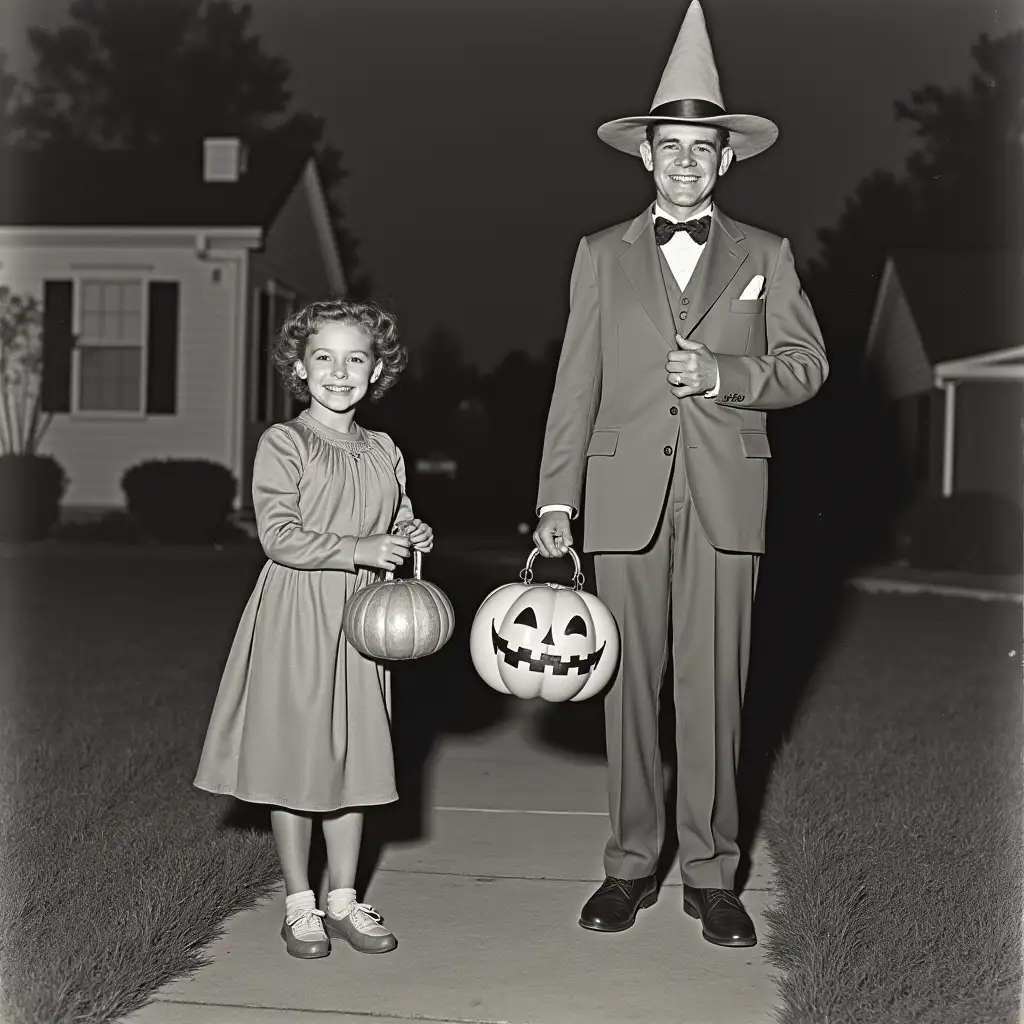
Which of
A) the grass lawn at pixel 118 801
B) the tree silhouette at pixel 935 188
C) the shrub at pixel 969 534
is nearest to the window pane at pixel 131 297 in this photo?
the grass lawn at pixel 118 801

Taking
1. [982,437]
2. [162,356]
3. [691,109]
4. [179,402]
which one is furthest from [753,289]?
[982,437]

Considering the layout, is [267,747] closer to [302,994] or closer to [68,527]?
[302,994]

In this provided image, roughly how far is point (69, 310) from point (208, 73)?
29.5 meters

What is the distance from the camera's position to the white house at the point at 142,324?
63.6ft

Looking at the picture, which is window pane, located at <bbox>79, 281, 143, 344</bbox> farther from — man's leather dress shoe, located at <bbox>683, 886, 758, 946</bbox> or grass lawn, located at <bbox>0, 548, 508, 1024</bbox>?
man's leather dress shoe, located at <bbox>683, 886, 758, 946</bbox>

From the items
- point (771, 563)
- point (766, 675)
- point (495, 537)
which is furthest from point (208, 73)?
point (766, 675)

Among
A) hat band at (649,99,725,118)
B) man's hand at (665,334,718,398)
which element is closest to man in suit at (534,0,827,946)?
hat band at (649,99,725,118)

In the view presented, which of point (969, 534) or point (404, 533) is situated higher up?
point (404, 533)

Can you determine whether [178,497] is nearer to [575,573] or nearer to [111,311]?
[111,311]

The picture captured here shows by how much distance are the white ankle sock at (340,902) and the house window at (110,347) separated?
16148 millimetres

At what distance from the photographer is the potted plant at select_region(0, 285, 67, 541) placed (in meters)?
18.3

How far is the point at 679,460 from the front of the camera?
441 cm

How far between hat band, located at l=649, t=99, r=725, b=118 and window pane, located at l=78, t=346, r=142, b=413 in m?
16.5

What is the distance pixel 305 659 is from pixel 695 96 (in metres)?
2.03
